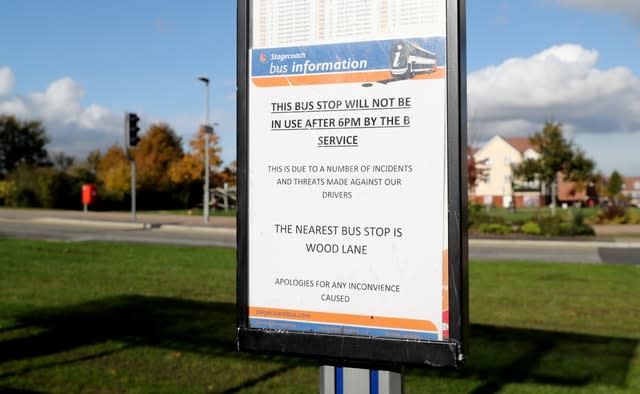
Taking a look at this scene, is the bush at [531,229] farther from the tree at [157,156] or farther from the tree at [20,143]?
the tree at [20,143]

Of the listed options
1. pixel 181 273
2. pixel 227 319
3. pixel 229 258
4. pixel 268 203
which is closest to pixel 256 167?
pixel 268 203

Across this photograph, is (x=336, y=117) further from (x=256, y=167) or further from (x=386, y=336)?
(x=386, y=336)

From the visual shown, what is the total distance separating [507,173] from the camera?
80.6 metres

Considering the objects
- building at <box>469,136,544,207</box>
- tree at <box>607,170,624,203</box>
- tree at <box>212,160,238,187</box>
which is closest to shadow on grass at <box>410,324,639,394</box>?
tree at <box>212,160,238,187</box>

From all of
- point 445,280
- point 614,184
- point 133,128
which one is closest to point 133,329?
point 445,280

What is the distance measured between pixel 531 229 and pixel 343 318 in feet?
85.8

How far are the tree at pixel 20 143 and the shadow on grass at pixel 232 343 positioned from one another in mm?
60509

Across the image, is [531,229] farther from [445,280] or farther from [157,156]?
[157,156]

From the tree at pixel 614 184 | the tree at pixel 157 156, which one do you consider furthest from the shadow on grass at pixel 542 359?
the tree at pixel 614 184

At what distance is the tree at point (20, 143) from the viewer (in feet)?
208

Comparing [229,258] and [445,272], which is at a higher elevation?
[445,272]

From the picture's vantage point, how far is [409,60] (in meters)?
2.04

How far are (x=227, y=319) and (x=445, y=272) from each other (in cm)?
621

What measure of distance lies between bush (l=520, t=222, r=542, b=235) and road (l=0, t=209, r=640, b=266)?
2.97 metres
